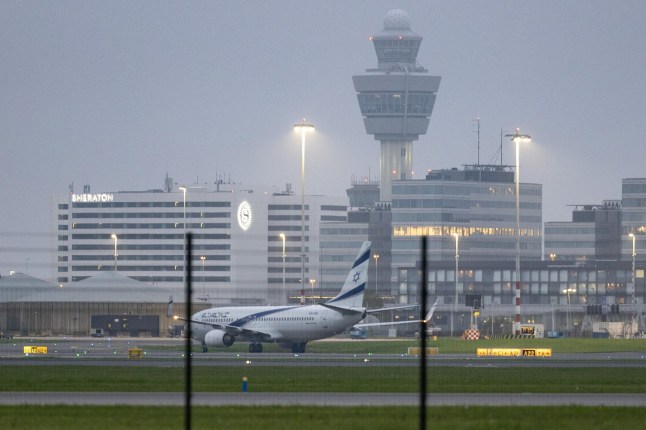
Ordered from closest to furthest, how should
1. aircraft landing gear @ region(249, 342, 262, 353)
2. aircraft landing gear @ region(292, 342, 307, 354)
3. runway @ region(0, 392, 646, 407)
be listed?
runway @ region(0, 392, 646, 407), aircraft landing gear @ region(292, 342, 307, 354), aircraft landing gear @ region(249, 342, 262, 353)

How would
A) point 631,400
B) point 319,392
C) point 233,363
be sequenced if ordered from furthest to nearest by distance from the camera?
1. point 233,363
2. point 319,392
3. point 631,400

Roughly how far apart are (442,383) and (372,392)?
21.4ft

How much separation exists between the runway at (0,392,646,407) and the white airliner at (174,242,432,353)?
1830 inches

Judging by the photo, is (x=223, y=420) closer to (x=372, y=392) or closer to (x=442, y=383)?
(x=372, y=392)

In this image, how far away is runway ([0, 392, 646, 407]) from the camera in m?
48.4

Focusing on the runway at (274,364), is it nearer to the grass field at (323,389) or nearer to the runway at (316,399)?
the runway at (316,399)

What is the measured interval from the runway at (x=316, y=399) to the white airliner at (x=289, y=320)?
46.5m

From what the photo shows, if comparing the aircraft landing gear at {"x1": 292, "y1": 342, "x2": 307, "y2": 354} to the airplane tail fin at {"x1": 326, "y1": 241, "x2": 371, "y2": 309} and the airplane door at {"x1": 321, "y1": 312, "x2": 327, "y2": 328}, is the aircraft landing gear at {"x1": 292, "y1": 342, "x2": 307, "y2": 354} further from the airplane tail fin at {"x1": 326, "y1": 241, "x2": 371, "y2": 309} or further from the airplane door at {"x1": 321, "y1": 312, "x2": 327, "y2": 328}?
the airplane tail fin at {"x1": 326, "y1": 241, "x2": 371, "y2": 309}

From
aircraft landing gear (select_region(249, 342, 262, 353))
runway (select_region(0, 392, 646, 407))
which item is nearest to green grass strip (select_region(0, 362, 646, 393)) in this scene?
runway (select_region(0, 392, 646, 407))

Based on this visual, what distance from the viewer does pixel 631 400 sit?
167 feet

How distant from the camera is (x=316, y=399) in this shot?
5031 cm

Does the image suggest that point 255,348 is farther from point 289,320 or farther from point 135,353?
point 135,353

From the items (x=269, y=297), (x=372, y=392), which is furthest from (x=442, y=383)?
(x=269, y=297)

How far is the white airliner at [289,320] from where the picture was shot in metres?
100
